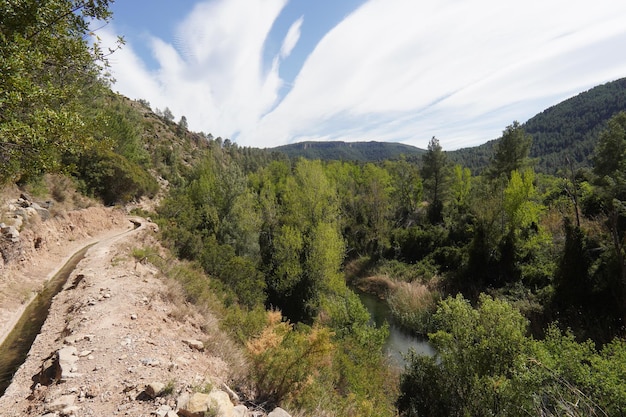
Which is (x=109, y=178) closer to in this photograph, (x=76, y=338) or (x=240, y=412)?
(x=76, y=338)

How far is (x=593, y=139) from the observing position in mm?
129750

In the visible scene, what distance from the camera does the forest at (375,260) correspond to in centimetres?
692

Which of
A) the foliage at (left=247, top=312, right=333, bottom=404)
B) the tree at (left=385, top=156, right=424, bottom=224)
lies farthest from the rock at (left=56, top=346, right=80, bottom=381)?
the tree at (left=385, top=156, right=424, bottom=224)

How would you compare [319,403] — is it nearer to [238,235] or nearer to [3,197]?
[3,197]

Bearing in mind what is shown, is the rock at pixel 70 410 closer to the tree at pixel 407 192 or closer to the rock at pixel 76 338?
the rock at pixel 76 338

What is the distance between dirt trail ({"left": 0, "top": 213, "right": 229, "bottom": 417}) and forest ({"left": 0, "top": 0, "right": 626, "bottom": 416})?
1511 mm

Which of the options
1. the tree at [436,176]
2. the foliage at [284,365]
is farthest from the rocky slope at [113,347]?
the tree at [436,176]

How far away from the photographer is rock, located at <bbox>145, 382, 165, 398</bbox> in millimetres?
5121

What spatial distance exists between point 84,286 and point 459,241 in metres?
33.3

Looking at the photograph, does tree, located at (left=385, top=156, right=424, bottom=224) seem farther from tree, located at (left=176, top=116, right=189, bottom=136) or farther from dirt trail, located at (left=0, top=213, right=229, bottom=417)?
tree, located at (left=176, top=116, right=189, bottom=136)

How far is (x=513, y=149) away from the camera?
1480 inches

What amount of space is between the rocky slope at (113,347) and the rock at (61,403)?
0.02m

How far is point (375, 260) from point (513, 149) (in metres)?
21.7

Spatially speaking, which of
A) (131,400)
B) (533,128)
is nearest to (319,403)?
(131,400)
